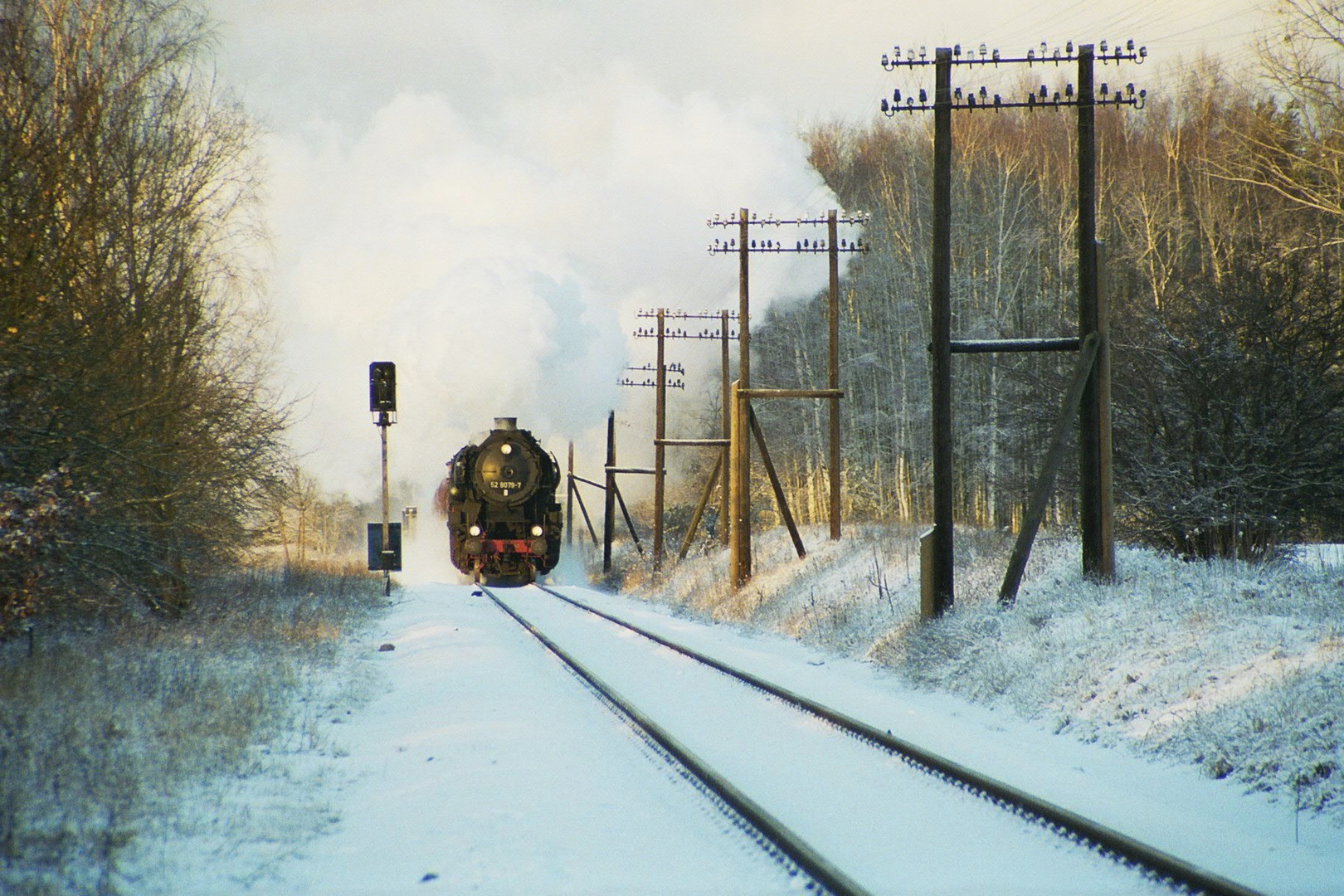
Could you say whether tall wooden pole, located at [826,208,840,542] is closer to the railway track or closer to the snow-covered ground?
the snow-covered ground

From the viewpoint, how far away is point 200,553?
13.6 metres

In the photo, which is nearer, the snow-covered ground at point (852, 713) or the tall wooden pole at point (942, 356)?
the snow-covered ground at point (852, 713)

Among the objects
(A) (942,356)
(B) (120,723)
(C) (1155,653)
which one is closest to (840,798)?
(C) (1155,653)

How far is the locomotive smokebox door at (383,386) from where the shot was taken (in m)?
23.2

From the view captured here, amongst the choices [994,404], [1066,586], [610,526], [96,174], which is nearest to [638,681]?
[1066,586]

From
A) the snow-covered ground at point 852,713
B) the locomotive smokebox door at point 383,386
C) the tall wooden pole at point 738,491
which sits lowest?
the snow-covered ground at point 852,713

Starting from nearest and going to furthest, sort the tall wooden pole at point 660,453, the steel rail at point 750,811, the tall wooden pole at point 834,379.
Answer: the steel rail at point 750,811 → the tall wooden pole at point 834,379 → the tall wooden pole at point 660,453

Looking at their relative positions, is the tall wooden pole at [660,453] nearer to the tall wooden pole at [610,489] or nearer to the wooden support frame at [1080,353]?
the tall wooden pole at [610,489]

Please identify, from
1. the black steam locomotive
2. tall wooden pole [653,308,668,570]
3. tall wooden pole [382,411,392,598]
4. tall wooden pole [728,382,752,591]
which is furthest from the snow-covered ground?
tall wooden pole [653,308,668,570]

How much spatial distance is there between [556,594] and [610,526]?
31.8 ft

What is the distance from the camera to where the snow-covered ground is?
4.99 meters

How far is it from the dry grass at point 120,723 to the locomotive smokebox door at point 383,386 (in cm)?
962

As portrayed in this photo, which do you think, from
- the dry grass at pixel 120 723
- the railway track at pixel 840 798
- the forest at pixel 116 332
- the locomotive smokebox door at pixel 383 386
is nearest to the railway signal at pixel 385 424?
the locomotive smokebox door at pixel 383 386

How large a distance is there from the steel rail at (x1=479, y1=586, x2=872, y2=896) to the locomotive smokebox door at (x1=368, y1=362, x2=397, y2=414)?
14.8 meters
